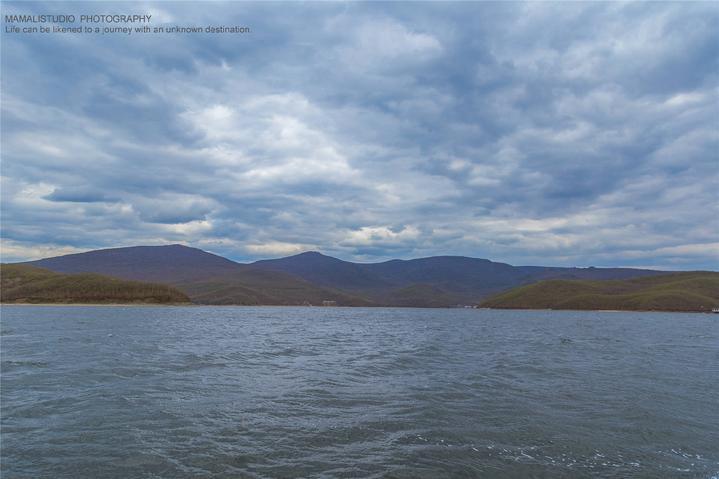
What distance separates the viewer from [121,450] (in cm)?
1648

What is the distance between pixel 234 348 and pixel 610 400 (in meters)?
38.1

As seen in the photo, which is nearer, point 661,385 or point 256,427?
point 256,427

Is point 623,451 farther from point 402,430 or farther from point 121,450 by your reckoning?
point 121,450

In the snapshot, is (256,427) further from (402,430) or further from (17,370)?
(17,370)

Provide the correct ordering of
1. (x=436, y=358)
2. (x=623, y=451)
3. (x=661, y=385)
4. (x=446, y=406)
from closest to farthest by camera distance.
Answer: (x=623, y=451) → (x=446, y=406) → (x=661, y=385) → (x=436, y=358)

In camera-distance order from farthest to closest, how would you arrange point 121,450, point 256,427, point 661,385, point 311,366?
1. point 311,366
2. point 661,385
3. point 256,427
4. point 121,450

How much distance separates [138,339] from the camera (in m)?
57.9

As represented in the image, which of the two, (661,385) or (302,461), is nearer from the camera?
(302,461)

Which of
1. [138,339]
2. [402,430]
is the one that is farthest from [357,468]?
[138,339]

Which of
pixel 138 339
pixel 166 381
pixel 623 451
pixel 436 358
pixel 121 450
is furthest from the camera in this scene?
pixel 138 339

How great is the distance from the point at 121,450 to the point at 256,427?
17.6 ft

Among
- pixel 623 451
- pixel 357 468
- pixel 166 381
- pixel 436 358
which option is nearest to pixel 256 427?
pixel 357 468

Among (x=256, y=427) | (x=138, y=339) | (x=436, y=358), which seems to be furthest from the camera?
(x=138, y=339)

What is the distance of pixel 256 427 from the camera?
64.0 feet
